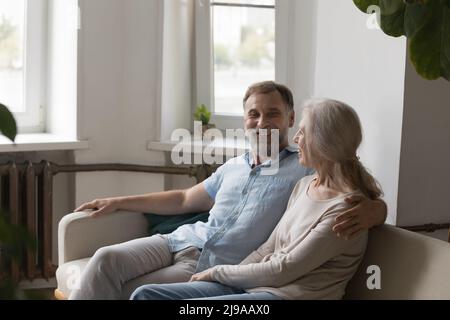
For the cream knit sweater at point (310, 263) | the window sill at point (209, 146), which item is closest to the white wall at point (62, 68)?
the window sill at point (209, 146)

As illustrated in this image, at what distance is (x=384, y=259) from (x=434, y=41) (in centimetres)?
66

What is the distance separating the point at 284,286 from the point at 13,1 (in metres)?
2.29

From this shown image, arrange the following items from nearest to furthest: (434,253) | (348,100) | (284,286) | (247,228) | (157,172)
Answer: (434,253), (284,286), (247,228), (348,100), (157,172)

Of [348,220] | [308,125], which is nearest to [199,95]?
[308,125]

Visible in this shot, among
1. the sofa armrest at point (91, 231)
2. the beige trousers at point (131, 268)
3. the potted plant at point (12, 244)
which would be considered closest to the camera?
the potted plant at point (12, 244)

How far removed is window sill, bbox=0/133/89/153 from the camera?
325cm

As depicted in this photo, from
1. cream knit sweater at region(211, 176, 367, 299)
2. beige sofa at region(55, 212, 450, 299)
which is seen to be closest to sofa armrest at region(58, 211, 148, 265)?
beige sofa at region(55, 212, 450, 299)

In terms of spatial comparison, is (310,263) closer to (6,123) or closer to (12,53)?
(6,123)

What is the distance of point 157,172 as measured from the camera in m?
3.46

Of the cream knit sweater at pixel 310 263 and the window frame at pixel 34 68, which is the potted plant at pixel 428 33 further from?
the window frame at pixel 34 68

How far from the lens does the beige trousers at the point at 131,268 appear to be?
7.44 ft

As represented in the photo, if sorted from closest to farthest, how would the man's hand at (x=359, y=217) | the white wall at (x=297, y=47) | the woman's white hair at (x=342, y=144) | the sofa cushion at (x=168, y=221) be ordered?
1. the man's hand at (x=359, y=217)
2. the woman's white hair at (x=342, y=144)
3. the sofa cushion at (x=168, y=221)
4. the white wall at (x=297, y=47)

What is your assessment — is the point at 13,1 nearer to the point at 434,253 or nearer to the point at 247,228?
the point at 247,228

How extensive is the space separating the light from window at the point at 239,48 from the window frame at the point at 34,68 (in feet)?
2.90
